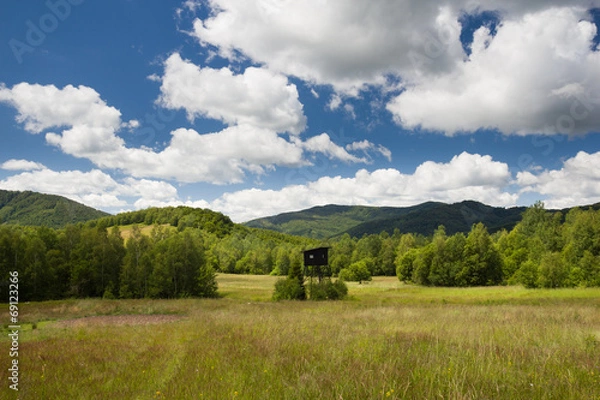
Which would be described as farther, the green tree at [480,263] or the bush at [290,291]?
the green tree at [480,263]

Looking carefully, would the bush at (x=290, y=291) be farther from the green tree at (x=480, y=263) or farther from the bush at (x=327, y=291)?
the green tree at (x=480, y=263)

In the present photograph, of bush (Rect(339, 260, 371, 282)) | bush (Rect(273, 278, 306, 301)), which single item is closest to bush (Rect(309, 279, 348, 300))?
bush (Rect(273, 278, 306, 301))

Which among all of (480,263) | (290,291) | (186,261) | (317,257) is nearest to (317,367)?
(290,291)

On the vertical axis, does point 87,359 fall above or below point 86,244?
below

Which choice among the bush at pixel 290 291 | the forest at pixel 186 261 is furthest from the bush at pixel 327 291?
the forest at pixel 186 261

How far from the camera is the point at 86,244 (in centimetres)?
5219

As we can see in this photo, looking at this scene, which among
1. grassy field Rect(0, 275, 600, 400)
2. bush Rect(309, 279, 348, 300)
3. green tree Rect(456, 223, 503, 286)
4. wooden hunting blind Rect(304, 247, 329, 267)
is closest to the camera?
grassy field Rect(0, 275, 600, 400)

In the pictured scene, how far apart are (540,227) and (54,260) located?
10326cm

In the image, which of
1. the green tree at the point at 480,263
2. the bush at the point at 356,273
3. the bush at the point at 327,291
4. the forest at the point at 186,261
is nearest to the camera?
the bush at the point at 327,291

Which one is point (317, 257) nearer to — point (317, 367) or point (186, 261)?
point (186, 261)

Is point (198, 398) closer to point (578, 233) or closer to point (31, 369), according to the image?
point (31, 369)

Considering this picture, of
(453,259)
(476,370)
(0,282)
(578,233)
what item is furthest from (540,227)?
(0,282)

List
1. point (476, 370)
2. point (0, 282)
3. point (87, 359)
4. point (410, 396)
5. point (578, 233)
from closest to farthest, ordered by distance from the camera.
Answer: point (410, 396) < point (476, 370) < point (87, 359) < point (0, 282) < point (578, 233)

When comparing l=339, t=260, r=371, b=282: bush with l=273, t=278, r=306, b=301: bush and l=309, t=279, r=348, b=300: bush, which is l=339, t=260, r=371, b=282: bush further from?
l=273, t=278, r=306, b=301: bush
